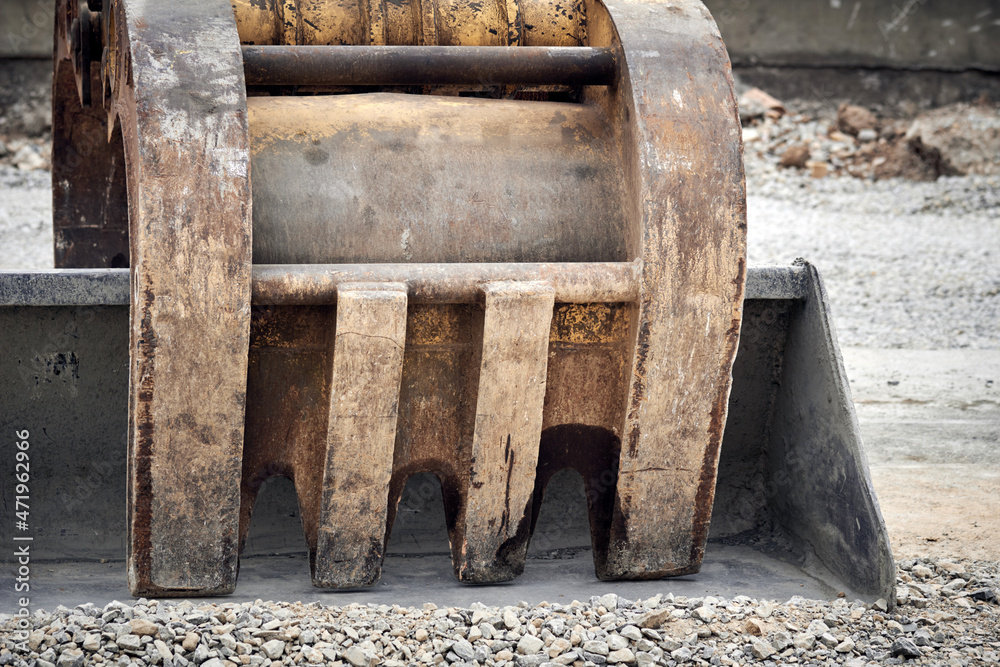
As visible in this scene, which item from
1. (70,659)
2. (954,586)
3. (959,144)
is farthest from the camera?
(959,144)

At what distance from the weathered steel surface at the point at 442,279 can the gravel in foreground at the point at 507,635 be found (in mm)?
647

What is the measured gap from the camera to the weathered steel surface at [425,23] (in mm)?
A: 2428

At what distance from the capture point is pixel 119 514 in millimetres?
2535

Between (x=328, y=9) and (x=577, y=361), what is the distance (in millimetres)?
1081

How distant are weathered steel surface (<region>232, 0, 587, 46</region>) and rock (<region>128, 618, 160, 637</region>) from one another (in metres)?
1.36

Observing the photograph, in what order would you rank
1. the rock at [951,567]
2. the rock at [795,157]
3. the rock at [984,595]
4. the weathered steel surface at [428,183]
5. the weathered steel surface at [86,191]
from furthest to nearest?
1. the rock at [795,157]
2. the weathered steel surface at [86,191]
3. the rock at [951,567]
4. the rock at [984,595]
5. the weathered steel surface at [428,183]

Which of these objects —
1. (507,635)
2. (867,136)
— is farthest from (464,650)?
(867,136)

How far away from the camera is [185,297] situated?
1.91 metres

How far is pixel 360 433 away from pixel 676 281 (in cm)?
74

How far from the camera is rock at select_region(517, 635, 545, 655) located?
1.95 metres

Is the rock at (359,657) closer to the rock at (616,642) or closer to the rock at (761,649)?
the rock at (616,642)

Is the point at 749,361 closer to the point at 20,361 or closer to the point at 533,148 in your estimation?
the point at 533,148

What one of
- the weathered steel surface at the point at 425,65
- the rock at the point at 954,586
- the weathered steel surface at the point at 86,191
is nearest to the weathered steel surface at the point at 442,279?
the weathered steel surface at the point at 425,65
